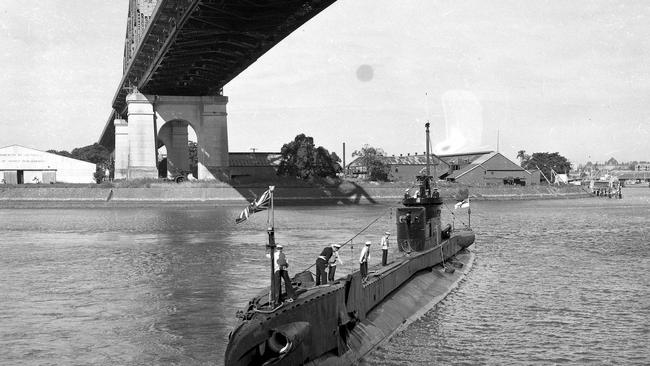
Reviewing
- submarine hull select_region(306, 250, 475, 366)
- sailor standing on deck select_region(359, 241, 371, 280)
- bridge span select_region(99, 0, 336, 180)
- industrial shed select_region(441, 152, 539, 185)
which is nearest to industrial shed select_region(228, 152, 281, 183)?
bridge span select_region(99, 0, 336, 180)

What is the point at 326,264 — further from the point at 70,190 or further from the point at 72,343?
the point at 70,190

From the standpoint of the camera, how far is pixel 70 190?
109250 mm

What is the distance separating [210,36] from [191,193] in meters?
39.3

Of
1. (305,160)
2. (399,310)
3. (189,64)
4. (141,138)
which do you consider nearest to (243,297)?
(399,310)

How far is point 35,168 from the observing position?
139 meters

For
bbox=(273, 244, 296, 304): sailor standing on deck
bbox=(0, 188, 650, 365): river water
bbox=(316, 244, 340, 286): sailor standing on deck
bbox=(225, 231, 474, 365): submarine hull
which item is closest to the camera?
bbox=(225, 231, 474, 365): submarine hull

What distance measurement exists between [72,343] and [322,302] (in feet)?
31.2

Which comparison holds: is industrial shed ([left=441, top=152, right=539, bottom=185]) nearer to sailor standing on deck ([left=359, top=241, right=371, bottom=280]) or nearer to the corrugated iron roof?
the corrugated iron roof

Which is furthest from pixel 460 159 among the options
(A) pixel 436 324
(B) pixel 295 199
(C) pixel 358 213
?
(A) pixel 436 324

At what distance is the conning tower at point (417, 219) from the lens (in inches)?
1210

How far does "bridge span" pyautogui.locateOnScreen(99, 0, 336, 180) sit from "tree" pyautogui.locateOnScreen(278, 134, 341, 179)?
14.2m

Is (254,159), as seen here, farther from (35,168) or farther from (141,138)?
(35,168)

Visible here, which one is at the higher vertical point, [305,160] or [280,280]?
[305,160]

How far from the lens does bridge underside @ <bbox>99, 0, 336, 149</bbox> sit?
194 feet
